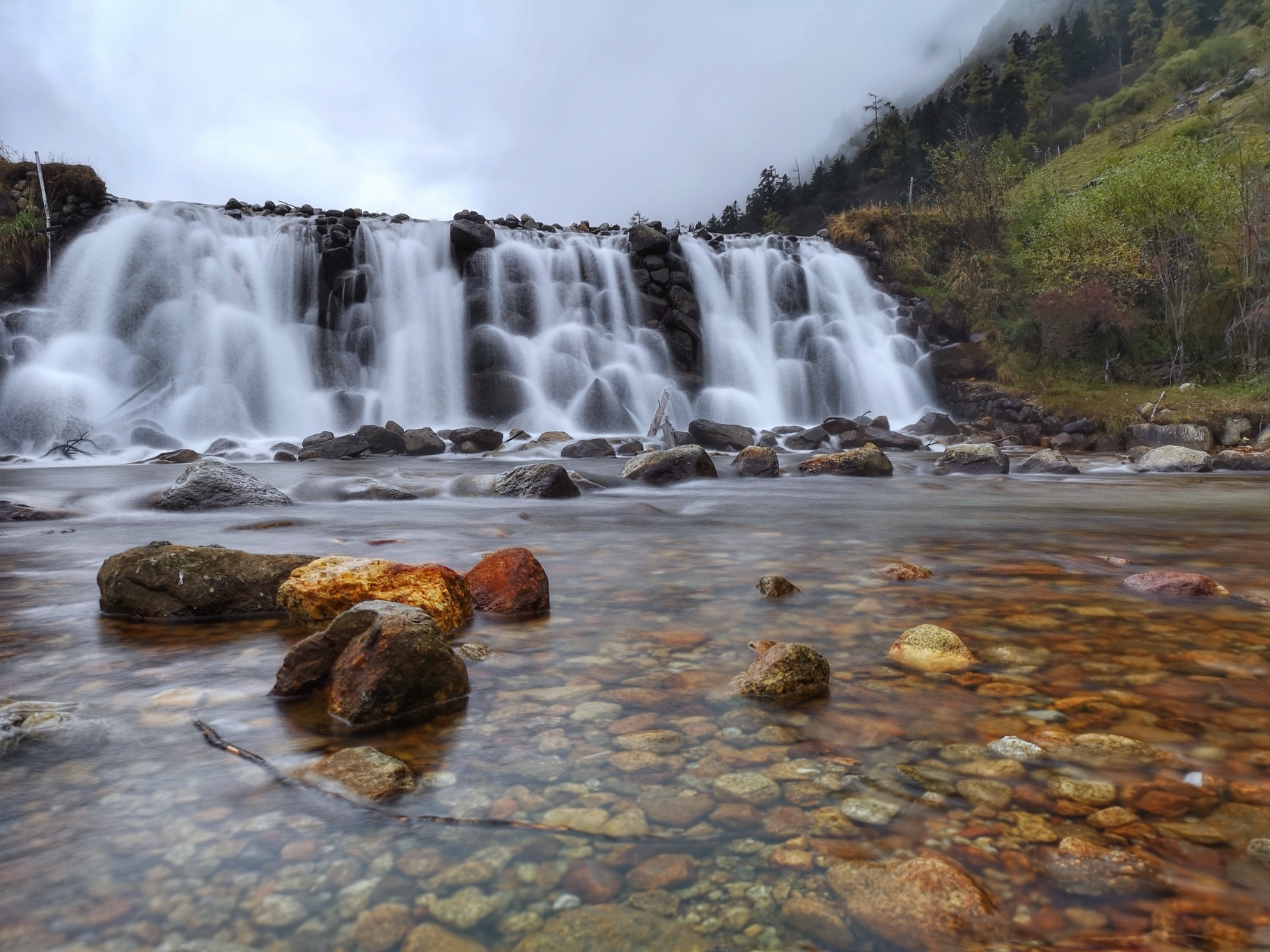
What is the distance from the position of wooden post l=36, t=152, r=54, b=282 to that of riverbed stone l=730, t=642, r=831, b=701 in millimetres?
24089

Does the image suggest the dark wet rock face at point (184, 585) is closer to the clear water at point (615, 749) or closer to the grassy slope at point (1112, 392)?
the clear water at point (615, 749)

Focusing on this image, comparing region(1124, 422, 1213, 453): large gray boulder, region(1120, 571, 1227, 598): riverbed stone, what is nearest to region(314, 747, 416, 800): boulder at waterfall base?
region(1120, 571, 1227, 598): riverbed stone

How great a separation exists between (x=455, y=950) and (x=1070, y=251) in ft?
88.2

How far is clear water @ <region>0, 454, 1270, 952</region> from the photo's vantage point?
140 cm

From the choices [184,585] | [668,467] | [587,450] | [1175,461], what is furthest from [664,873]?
[1175,461]

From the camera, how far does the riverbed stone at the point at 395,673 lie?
7.59 feet

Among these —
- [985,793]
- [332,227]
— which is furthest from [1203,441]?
[332,227]

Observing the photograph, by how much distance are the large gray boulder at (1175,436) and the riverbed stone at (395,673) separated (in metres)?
18.7

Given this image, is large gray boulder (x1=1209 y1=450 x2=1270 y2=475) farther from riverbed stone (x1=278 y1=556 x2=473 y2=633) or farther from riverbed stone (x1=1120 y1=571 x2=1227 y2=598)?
riverbed stone (x1=278 y1=556 x2=473 y2=633)

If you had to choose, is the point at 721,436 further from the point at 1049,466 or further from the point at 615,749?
the point at 615,749

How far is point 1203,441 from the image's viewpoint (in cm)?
1678

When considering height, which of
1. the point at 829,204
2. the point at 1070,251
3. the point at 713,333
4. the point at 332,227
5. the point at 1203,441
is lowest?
the point at 1203,441

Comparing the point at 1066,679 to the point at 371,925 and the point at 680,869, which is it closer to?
the point at 680,869

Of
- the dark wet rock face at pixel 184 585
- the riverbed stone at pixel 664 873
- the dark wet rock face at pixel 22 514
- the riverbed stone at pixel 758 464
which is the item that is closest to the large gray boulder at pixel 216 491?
the dark wet rock face at pixel 22 514
